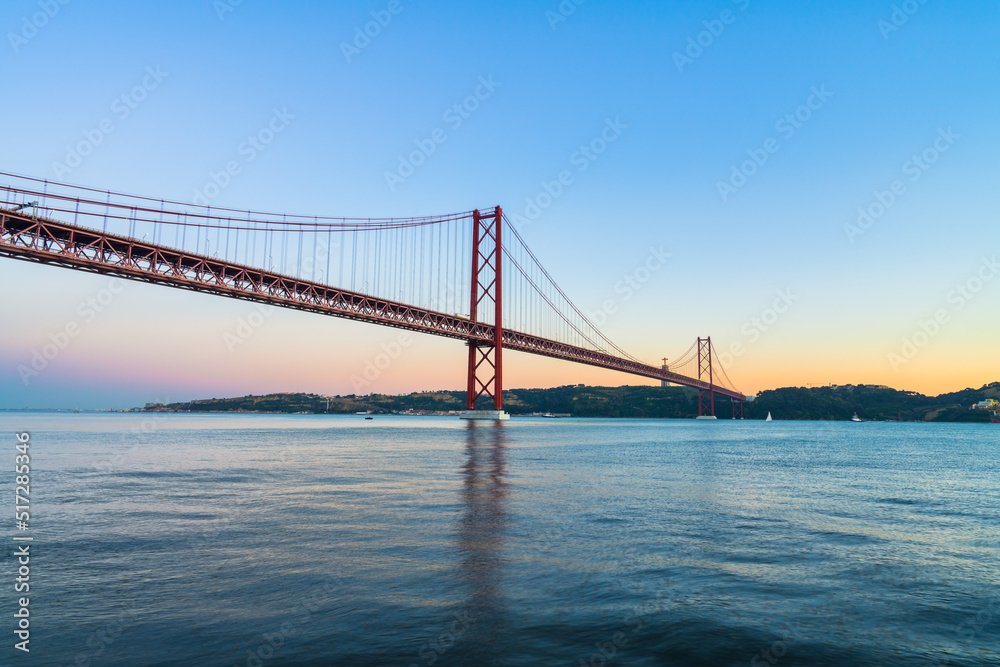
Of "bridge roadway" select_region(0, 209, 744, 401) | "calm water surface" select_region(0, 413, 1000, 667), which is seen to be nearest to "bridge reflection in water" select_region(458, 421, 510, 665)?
"calm water surface" select_region(0, 413, 1000, 667)

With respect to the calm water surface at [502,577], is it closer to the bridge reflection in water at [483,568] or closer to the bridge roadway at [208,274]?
the bridge reflection in water at [483,568]

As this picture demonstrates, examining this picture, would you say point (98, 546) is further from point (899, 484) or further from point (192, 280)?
point (192, 280)

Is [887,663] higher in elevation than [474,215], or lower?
lower

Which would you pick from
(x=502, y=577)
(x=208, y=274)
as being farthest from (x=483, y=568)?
(x=208, y=274)

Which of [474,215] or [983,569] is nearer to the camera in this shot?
[983,569]

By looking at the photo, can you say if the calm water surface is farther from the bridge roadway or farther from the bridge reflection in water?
the bridge roadway

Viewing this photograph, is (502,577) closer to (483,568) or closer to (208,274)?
(483,568)

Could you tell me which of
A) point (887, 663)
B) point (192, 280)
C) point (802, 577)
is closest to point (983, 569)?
point (802, 577)
